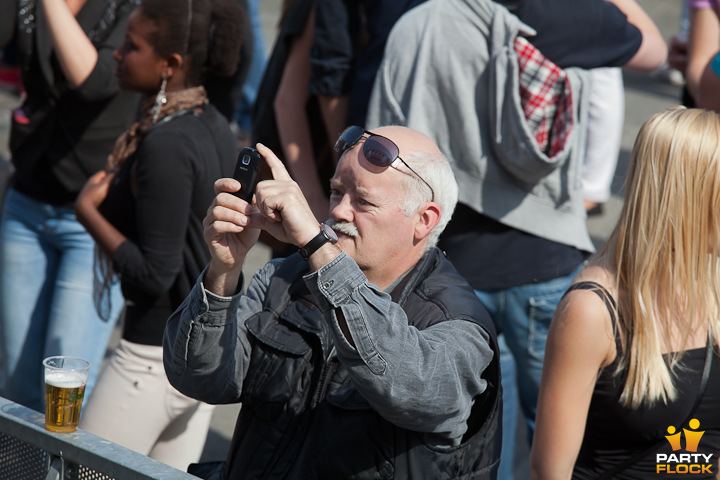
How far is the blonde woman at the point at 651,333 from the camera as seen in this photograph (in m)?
2.17

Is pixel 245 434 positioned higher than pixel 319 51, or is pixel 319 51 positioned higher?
pixel 319 51

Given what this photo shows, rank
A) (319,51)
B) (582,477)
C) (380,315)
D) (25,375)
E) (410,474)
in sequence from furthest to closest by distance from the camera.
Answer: (25,375) < (319,51) < (582,477) < (410,474) < (380,315)

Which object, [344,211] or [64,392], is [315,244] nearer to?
[344,211]

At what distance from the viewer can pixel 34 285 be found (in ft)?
11.4

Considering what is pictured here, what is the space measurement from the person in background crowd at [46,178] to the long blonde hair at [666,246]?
2015 millimetres

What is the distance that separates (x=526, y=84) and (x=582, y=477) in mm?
1223

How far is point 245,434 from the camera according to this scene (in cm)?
210

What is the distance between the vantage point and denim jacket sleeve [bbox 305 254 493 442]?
5.63ft

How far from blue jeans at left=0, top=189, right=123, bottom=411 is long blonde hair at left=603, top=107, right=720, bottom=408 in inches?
79.9

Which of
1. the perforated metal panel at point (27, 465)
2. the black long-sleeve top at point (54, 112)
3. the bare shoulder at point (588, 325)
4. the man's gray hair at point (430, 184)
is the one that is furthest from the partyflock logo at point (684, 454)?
the black long-sleeve top at point (54, 112)

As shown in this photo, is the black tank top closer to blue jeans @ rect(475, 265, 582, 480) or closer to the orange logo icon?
the orange logo icon

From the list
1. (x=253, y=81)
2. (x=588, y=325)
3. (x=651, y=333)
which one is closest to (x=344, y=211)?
(x=588, y=325)

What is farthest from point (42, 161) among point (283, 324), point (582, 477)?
point (582, 477)

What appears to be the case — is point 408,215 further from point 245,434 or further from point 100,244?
point 100,244
